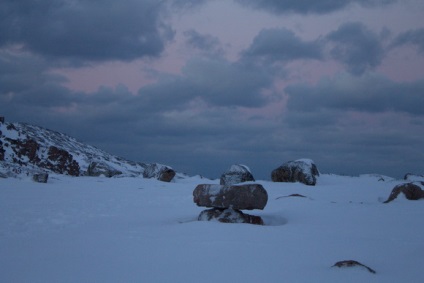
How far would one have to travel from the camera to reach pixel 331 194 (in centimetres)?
1722

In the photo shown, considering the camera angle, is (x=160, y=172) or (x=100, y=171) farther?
(x=100, y=171)

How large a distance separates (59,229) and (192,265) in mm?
4665

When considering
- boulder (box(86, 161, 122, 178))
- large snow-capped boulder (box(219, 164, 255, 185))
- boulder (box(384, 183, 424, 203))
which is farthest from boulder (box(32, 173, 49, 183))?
boulder (box(384, 183, 424, 203))

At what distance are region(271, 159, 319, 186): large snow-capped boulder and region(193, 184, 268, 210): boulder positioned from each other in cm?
1129

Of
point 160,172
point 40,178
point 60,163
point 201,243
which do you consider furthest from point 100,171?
point 201,243

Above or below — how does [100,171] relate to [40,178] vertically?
above

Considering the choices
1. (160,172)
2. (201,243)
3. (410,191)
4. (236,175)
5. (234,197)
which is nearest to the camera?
(201,243)

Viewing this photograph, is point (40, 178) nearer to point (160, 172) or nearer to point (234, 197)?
point (160, 172)

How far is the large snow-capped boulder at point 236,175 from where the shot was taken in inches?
848

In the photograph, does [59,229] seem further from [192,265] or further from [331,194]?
[331,194]

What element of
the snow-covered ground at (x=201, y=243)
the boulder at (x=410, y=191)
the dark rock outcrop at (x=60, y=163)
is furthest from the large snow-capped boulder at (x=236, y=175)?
the dark rock outcrop at (x=60, y=163)

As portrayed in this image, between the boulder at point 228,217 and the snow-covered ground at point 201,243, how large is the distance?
2.31 ft

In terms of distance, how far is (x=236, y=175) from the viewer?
21672 millimetres

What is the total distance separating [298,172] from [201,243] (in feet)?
50.0
